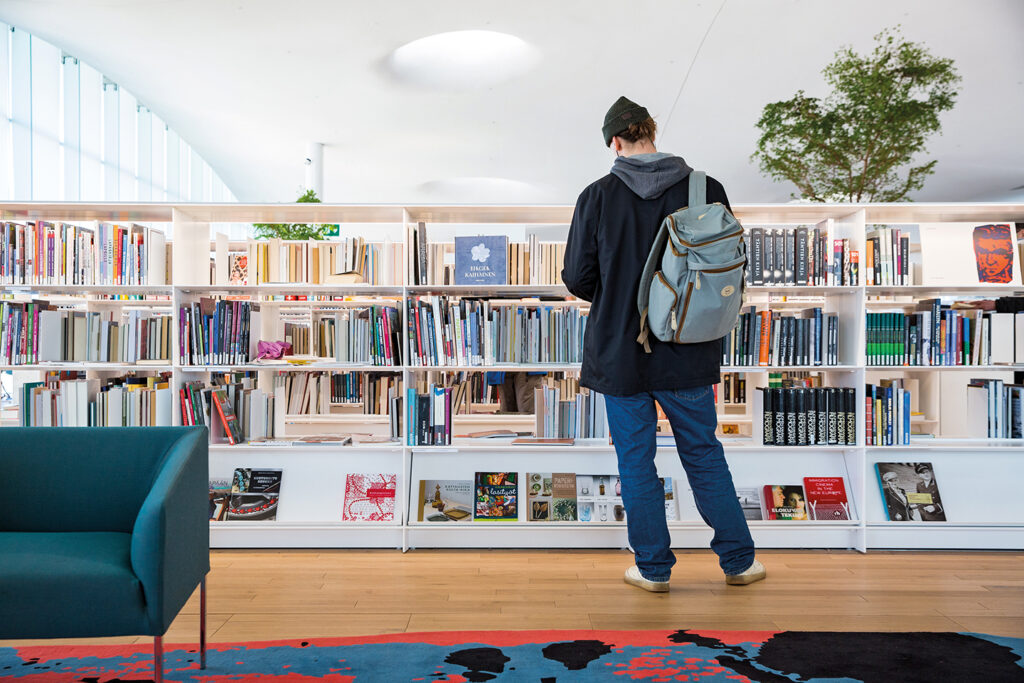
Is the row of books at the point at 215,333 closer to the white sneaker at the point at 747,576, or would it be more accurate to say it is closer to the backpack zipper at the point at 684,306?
the backpack zipper at the point at 684,306

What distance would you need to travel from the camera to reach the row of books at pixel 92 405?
3.56 meters

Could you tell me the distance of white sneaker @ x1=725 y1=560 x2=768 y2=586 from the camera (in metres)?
2.84

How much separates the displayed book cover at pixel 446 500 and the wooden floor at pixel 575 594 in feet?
0.57

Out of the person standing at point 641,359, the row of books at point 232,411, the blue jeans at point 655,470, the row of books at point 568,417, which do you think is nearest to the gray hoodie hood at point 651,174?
the person standing at point 641,359

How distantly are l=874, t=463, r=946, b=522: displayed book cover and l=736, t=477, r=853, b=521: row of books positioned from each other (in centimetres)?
19

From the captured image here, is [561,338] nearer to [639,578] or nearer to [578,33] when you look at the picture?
[639,578]

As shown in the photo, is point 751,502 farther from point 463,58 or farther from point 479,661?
point 463,58

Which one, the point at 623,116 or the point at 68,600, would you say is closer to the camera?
the point at 68,600

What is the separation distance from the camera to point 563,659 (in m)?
2.08

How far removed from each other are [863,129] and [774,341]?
3180 mm

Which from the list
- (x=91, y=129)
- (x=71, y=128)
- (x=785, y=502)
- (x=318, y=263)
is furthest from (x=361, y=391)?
(x=91, y=129)

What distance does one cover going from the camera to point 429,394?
3.54 meters

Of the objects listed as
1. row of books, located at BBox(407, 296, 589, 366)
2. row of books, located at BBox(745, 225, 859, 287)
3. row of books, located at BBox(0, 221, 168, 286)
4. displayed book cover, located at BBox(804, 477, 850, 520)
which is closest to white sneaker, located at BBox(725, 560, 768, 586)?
displayed book cover, located at BBox(804, 477, 850, 520)

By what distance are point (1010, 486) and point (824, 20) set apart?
16.2 ft
